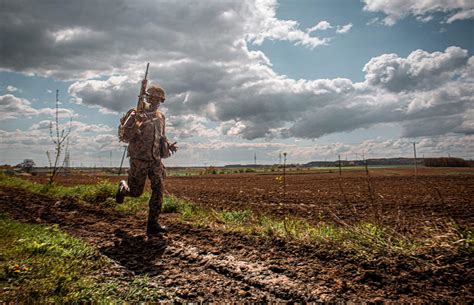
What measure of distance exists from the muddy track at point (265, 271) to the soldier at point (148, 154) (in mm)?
581

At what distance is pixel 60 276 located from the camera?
3217 mm

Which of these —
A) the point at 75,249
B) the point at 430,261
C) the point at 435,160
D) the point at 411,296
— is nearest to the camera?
the point at 411,296

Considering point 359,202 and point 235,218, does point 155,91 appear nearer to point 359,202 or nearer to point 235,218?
point 235,218

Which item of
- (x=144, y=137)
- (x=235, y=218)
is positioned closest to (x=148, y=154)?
(x=144, y=137)

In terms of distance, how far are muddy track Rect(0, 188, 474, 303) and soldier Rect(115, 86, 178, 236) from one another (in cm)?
58

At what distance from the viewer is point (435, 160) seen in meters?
66.8

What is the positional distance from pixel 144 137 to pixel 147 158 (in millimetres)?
377

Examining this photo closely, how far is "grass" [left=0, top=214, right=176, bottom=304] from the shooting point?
286cm

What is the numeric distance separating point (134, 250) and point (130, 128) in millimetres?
2200

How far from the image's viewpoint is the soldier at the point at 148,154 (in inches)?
219

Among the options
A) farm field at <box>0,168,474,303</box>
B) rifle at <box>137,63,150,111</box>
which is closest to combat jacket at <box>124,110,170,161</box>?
rifle at <box>137,63,150,111</box>

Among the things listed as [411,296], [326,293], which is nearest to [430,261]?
[411,296]

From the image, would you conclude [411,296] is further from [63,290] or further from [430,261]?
[63,290]

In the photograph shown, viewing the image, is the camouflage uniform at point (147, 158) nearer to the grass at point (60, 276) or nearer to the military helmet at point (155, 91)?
the military helmet at point (155, 91)
